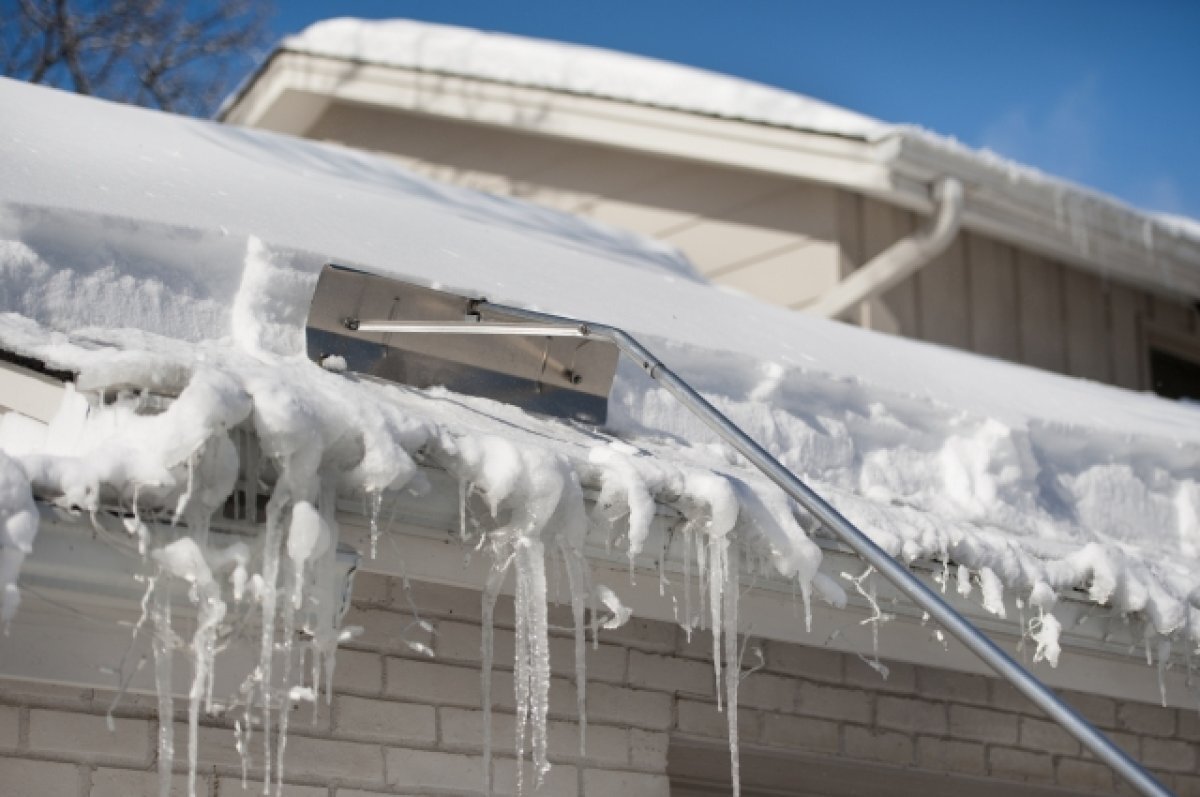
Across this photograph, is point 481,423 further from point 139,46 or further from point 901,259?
point 139,46

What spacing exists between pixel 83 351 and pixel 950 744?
2.66m

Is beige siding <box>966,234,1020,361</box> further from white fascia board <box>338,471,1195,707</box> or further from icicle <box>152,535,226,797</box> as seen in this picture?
icicle <box>152,535,226,797</box>

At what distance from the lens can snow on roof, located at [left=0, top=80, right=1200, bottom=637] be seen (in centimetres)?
301

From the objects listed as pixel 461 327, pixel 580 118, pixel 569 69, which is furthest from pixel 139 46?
pixel 461 327

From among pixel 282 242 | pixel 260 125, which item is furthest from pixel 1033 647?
pixel 260 125

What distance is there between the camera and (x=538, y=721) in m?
2.62

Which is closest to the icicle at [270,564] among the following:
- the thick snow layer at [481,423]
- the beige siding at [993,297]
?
the thick snow layer at [481,423]

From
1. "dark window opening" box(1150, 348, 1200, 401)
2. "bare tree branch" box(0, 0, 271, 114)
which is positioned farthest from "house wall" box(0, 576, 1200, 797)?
"bare tree branch" box(0, 0, 271, 114)

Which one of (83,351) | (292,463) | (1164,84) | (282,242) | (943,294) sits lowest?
(292,463)

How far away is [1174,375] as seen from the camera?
8.06 m

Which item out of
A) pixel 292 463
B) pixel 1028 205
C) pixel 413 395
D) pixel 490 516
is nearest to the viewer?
pixel 292 463

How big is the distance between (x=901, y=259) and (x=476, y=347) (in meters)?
3.68

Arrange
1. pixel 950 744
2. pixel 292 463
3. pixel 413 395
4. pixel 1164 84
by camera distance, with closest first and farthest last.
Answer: pixel 292 463, pixel 413 395, pixel 950 744, pixel 1164 84

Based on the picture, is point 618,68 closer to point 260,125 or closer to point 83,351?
point 260,125
